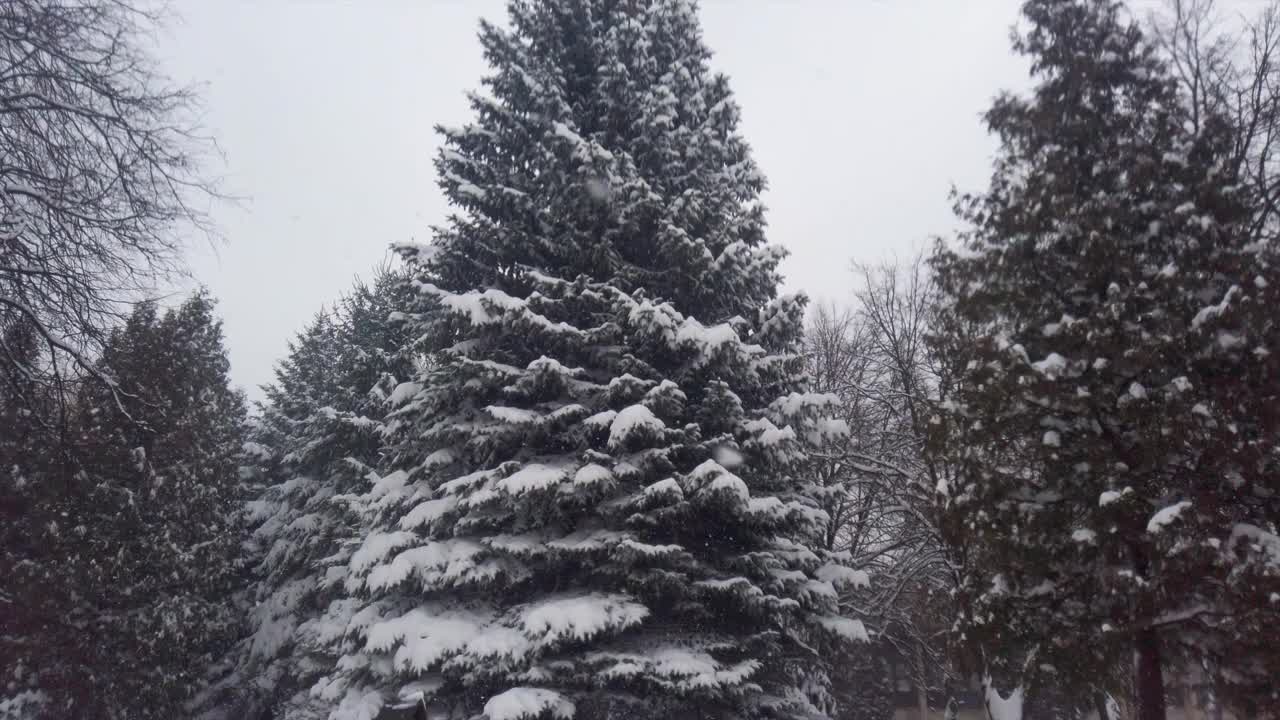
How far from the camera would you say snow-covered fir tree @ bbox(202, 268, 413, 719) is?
1747 cm

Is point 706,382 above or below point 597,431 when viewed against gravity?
above

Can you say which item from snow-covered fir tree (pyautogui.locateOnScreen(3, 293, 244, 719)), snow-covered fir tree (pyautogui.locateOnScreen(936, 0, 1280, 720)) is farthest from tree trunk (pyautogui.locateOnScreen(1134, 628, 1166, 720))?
snow-covered fir tree (pyautogui.locateOnScreen(3, 293, 244, 719))

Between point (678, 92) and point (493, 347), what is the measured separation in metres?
5.19

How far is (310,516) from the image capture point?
731 inches

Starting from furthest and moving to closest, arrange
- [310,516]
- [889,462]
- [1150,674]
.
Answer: [310,516]
[889,462]
[1150,674]

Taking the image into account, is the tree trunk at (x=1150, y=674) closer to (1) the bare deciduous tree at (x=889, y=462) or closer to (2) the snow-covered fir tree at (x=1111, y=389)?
(2) the snow-covered fir tree at (x=1111, y=389)

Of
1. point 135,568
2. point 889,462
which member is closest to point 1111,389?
point 889,462

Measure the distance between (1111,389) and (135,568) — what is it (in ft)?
64.2

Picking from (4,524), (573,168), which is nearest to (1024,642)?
(573,168)

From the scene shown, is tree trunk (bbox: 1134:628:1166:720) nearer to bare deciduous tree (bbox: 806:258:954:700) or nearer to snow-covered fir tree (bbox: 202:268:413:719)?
bare deciduous tree (bbox: 806:258:954:700)

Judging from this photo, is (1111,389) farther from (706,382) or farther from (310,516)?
(310,516)

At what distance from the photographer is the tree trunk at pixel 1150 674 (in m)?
7.61

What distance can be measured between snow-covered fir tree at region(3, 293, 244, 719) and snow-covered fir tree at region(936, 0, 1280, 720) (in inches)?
572

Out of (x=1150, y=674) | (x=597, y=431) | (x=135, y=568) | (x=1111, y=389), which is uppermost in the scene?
(x=1111, y=389)
